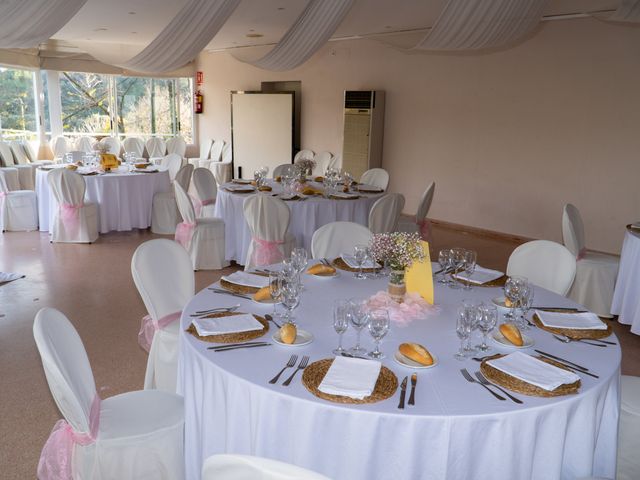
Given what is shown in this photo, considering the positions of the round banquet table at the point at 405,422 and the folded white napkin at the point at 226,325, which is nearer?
the round banquet table at the point at 405,422

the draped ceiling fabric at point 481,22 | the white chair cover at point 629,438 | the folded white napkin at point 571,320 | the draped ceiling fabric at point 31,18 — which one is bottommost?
the white chair cover at point 629,438

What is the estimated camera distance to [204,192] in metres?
7.57

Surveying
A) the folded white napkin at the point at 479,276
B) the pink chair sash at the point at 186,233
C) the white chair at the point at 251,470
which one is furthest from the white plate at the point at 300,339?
the pink chair sash at the point at 186,233

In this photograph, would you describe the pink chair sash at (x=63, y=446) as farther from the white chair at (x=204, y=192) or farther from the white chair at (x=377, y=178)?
the white chair at (x=377, y=178)

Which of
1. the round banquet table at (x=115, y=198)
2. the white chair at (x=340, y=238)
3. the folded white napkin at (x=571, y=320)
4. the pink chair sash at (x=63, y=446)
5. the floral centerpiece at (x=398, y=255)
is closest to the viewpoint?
the pink chair sash at (x=63, y=446)

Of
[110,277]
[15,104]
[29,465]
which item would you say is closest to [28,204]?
[110,277]

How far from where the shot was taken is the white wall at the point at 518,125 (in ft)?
24.0

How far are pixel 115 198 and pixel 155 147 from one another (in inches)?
220

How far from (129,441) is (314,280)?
1.32 m

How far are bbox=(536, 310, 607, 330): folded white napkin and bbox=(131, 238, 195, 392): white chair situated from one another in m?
1.94

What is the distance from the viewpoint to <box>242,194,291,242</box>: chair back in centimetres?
569

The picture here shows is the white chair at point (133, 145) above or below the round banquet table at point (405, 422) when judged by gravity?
above

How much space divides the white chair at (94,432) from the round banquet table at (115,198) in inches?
231

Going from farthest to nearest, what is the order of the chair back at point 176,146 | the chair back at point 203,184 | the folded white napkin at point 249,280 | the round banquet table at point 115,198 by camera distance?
the chair back at point 176,146, the round banquet table at point 115,198, the chair back at point 203,184, the folded white napkin at point 249,280
